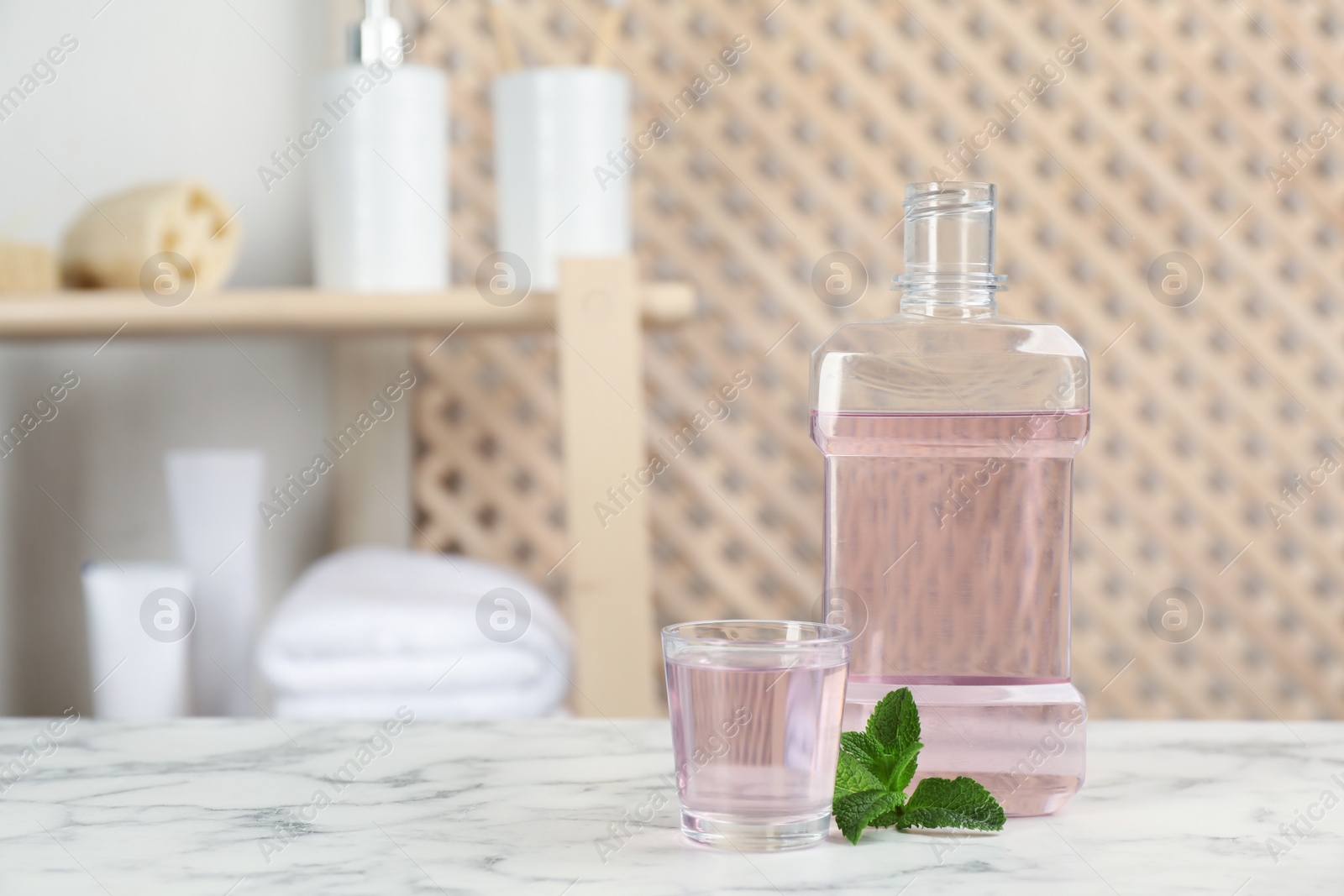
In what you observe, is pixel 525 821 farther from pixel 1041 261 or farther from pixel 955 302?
pixel 1041 261

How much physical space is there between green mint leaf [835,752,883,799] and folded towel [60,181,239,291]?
28.3 inches

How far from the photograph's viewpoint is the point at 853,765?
1.29 feet

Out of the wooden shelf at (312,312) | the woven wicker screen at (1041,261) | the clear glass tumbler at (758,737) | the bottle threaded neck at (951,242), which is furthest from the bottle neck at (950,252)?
the woven wicker screen at (1041,261)

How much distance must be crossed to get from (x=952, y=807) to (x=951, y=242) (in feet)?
0.59

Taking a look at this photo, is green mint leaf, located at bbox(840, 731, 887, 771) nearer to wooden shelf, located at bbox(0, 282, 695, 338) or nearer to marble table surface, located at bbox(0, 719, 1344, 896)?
marble table surface, located at bbox(0, 719, 1344, 896)

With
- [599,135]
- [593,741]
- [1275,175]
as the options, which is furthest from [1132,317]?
[593,741]

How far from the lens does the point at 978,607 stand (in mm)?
415

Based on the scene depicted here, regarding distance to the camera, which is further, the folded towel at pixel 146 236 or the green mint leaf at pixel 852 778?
the folded towel at pixel 146 236

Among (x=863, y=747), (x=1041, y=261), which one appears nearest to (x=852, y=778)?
(x=863, y=747)

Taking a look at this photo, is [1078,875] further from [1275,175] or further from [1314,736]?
[1275,175]

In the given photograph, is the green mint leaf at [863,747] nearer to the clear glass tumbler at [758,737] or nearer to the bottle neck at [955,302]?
the clear glass tumbler at [758,737]

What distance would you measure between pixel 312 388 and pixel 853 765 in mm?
947

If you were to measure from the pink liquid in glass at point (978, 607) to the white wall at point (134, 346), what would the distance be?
0.72 meters

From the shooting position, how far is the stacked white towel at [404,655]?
0.92 m
